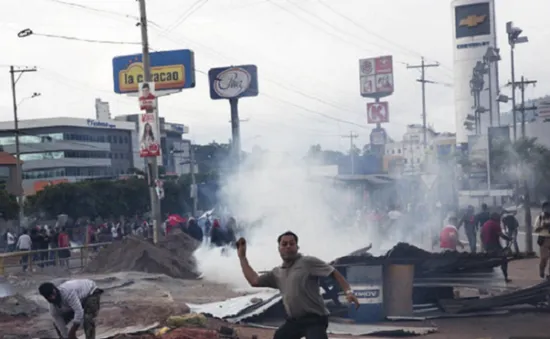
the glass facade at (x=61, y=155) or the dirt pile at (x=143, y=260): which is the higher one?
the glass facade at (x=61, y=155)

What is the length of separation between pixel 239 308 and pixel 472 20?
104 metres

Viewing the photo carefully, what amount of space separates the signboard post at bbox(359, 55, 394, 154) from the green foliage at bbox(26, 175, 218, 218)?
1777 inches

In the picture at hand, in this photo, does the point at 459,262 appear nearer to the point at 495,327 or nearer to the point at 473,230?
the point at 495,327

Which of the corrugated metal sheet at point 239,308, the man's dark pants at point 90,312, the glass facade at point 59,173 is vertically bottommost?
the corrugated metal sheet at point 239,308

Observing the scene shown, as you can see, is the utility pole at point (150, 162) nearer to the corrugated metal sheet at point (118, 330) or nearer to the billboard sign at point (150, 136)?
the billboard sign at point (150, 136)

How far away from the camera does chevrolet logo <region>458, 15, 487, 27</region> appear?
10788cm

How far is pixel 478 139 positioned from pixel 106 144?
2123 inches

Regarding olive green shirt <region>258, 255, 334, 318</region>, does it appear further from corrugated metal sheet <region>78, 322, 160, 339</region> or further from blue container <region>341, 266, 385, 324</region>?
blue container <region>341, 266, 385, 324</region>

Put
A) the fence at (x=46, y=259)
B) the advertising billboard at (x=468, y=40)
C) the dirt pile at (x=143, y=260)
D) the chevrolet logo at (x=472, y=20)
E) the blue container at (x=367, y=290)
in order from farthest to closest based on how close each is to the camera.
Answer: the chevrolet logo at (x=472, y=20)
the advertising billboard at (x=468, y=40)
the fence at (x=46, y=259)
the dirt pile at (x=143, y=260)
the blue container at (x=367, y=290)

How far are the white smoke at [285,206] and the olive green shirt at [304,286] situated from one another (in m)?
15.0

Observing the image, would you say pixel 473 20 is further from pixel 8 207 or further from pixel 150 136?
pixel 150 136

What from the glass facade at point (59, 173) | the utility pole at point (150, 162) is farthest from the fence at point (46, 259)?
the glass facade at point (59, 173)

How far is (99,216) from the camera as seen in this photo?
54.0 m

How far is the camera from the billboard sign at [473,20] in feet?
352
